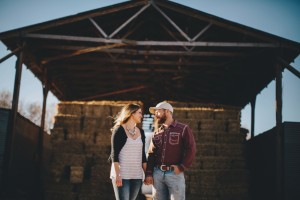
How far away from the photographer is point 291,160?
30.7 ft

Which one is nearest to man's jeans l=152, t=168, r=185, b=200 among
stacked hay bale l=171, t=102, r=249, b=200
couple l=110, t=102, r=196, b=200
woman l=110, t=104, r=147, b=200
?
couple l=110, t=102, r=196, b=200

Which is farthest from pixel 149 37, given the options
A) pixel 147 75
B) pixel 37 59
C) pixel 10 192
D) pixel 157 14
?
pixel 10 192

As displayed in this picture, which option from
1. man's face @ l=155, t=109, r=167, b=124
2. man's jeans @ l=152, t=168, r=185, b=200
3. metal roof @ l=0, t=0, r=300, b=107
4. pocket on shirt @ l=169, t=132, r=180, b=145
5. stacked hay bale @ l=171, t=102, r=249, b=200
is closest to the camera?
man's jeans @ l=152, t=168, r=185, b=200

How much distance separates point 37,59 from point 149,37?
3.88 meters

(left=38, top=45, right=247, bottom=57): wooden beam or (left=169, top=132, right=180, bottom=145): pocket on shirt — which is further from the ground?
(left=38, top=45, right=247, bottom=57): wooden beam

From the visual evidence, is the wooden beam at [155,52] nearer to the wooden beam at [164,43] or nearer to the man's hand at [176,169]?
the wooden beam at [164,43]

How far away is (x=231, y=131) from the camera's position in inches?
402

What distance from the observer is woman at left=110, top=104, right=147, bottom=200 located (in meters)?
4.34

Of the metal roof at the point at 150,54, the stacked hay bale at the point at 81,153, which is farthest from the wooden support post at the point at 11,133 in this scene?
the stacked hay bale at the point at 81,153

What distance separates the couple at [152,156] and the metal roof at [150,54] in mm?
6015

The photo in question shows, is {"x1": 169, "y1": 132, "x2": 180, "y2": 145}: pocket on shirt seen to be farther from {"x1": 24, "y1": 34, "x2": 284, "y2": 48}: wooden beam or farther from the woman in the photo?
{"x1": 24, "y1": 34, "x2": 284, "y2": 48}: wooden beam

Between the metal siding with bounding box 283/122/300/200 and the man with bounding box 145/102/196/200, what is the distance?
5417 mm

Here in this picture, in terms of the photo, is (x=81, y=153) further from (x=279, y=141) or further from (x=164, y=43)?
(x=279, y=141)

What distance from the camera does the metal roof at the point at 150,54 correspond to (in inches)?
419
